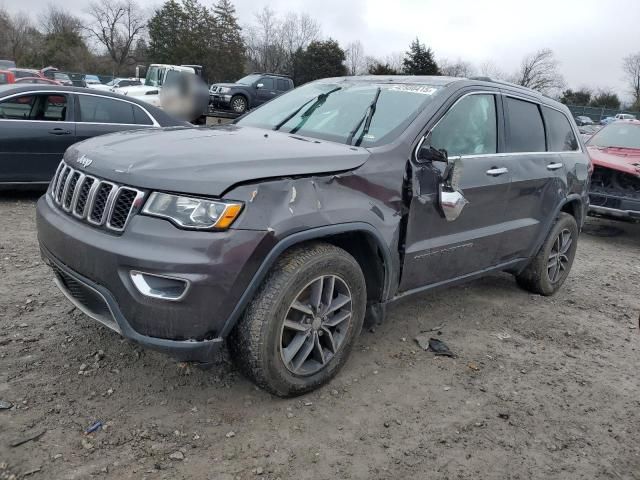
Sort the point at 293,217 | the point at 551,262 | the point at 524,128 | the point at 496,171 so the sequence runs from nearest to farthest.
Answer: the point at 293,217
the point at 496,171
the point at 524,128
the point at 551,262

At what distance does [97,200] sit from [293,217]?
3.21 feet

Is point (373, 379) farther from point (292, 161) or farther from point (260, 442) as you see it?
point (292, 161)

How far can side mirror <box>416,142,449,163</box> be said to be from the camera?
3.29 m

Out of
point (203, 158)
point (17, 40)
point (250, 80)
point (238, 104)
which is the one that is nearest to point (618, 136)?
point (203, 158)

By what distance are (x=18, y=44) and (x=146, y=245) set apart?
226 ft

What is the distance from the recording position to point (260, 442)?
2645mm

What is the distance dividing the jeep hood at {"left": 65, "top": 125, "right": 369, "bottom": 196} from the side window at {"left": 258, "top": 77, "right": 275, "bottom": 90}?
20101 mm

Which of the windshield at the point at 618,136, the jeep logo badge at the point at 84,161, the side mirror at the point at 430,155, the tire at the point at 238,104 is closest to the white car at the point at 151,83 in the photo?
the tire at the point at 238,104

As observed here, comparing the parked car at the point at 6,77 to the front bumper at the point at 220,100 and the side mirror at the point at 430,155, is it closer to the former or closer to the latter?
the front bumper at the point at 220,100

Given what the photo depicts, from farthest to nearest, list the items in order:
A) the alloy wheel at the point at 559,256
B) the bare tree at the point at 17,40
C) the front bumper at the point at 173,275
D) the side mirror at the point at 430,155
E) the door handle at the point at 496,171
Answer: the bare tree at the point at 17,40, the alloy wheel at the point at 559,256, the door handle at the point at 496,171, the side mirror at the point at 430,155, the front bumper at the point at 173,275

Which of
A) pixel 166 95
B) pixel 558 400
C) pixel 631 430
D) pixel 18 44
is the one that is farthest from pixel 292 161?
pixel 18 44

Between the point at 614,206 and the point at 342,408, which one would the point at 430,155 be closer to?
the point at 342,408

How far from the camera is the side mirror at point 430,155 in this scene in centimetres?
329

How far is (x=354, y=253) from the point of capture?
129 inches
